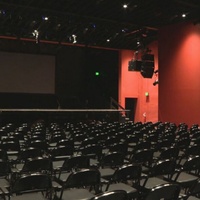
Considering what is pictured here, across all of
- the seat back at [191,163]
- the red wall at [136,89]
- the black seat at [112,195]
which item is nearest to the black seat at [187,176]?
the seat back at [191,163]

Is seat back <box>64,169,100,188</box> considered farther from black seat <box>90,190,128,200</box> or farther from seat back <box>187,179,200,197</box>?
seat back <box>187,179,200,197</box>

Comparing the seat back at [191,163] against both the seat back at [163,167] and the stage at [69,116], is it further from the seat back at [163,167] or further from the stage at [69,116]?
the stage at [69,116]

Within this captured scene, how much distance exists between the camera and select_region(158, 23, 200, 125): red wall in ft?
54.6

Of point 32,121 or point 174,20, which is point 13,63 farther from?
point 174,20

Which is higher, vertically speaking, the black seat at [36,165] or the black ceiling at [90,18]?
the black ceiling at [90,18]

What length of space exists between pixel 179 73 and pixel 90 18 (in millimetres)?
5292

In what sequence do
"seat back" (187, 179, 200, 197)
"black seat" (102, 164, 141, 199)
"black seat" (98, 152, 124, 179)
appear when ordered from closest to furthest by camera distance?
"seat back" (187, 179, 200, 197) → "black seat" (102, 164, 141, 199) → "black seat" (98, 152, 124, 179)

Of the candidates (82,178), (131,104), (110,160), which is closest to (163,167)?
(110,160)

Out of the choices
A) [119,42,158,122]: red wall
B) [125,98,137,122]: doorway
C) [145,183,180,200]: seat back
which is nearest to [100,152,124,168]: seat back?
[145,183,180,200]: seat back

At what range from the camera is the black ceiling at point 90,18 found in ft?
49.0

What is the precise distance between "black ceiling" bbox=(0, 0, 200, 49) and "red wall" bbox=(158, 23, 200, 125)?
2.51 ft

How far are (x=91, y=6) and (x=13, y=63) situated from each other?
327 inches

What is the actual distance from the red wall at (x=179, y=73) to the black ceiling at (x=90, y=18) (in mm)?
766

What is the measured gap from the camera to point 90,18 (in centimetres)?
1688
